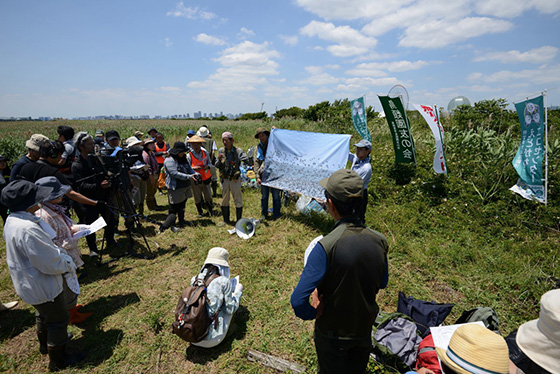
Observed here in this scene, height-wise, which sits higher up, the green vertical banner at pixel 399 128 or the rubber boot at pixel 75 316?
the green vertical banner at pixel 399 128

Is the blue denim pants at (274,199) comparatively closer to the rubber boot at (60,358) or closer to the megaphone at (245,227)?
the megaphone at (245,227)

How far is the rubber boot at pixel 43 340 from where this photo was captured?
302cm

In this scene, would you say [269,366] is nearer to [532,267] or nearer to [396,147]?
[532,267]

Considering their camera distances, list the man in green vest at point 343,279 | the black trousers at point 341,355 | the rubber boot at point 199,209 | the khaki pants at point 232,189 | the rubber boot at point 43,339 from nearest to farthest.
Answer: the man in green vest at point 343,279
the black trousers at point 341,355
the rubber boot at point 43,339
the khaki pants at point 232,189
the rubber boot at point 199,209

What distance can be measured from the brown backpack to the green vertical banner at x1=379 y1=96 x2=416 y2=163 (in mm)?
6762

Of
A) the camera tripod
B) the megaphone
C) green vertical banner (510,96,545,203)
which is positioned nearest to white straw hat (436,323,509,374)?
the megaphone

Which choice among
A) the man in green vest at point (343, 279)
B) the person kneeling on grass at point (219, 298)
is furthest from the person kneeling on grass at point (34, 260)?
the man in green vest at point (343, 279)

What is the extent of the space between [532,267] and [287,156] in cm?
508

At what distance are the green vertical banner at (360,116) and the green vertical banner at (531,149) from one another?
11.4ft

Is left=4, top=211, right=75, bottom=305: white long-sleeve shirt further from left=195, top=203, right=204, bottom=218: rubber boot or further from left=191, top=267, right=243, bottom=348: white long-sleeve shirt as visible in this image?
left=195, top=203, right=204, bottom=218: rubber boot

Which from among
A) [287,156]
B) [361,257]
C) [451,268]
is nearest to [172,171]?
[287,156]

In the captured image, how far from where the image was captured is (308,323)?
349cm

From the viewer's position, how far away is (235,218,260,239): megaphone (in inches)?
234

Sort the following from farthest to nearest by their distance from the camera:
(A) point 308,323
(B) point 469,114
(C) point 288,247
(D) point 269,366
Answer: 1. (B) point 469,114
2. (C) point 288,247
3. (A) point 308,323
4. (D) point 269,366
